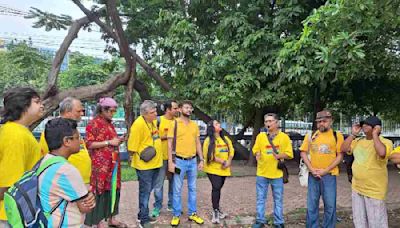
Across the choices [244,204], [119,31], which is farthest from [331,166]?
[119,31]

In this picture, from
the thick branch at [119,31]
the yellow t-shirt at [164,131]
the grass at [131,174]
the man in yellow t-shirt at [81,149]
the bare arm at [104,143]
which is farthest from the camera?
the thick branch at [119,31]

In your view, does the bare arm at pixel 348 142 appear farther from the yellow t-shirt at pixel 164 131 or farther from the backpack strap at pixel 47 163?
the backpack strap at pixel 47 163

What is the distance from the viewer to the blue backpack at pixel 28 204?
2193 millimetres

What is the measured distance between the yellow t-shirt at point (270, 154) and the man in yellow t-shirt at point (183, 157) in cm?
91

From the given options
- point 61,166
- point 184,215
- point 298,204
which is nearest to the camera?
point 61,166

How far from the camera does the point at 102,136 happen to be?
458 centimetres

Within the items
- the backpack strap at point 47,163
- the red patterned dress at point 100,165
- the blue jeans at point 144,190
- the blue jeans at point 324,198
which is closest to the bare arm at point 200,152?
the blue jeans at point 144,190

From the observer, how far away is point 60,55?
35.0 ft

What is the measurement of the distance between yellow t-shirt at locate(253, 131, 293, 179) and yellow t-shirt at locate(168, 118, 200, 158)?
97cm

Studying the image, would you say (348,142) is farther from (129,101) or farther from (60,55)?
(60,55)

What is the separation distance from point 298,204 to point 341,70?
2.68 metres

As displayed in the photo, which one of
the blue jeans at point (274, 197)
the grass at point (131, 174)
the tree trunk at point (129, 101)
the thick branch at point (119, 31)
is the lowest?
the grass at point (131, 174)

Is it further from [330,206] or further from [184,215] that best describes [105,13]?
[330,206]

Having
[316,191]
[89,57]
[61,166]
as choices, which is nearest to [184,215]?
[316,191]
